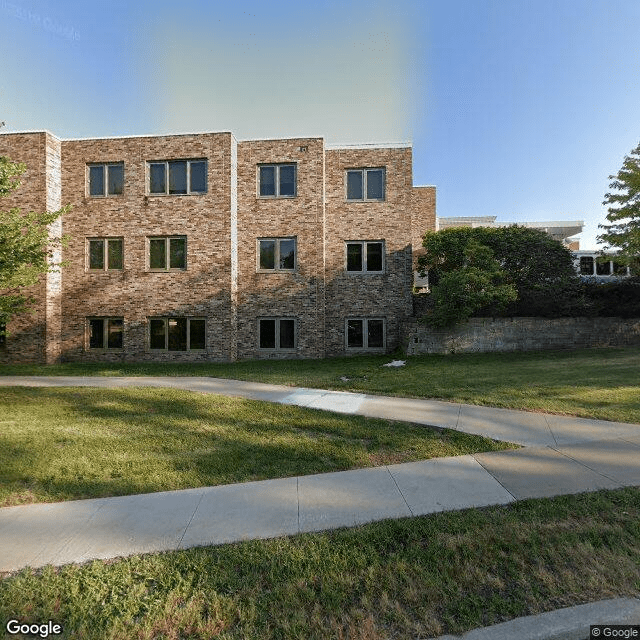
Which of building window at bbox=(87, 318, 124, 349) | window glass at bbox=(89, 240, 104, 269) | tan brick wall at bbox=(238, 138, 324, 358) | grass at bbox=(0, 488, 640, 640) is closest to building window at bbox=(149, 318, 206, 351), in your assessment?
building window at bbox=(87, 318, 124, 349)

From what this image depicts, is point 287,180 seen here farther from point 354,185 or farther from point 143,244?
point 143,244

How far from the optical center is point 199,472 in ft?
15.6

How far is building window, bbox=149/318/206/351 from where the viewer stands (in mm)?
17188

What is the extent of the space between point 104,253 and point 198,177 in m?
5.49

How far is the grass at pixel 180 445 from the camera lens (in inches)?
181

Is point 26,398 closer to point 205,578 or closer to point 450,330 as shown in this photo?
point 205,578

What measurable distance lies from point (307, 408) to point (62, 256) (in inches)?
599

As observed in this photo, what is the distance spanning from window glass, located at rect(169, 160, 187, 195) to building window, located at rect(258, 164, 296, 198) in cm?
332

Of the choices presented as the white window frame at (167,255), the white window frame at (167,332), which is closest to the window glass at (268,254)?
the white window frame at (167,255)

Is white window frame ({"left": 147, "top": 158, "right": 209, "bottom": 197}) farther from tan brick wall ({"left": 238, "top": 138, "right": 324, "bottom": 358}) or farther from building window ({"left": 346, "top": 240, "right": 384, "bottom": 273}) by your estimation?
building window ({"left": 346, "top": 240, "right": 384, "bottom": 273})

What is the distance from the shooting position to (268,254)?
17.8 metres

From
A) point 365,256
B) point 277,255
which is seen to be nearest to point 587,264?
point 365,256

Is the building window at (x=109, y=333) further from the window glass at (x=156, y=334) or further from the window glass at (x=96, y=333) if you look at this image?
the window glass at (x=156, y=334)

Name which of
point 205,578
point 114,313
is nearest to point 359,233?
point 114,313
